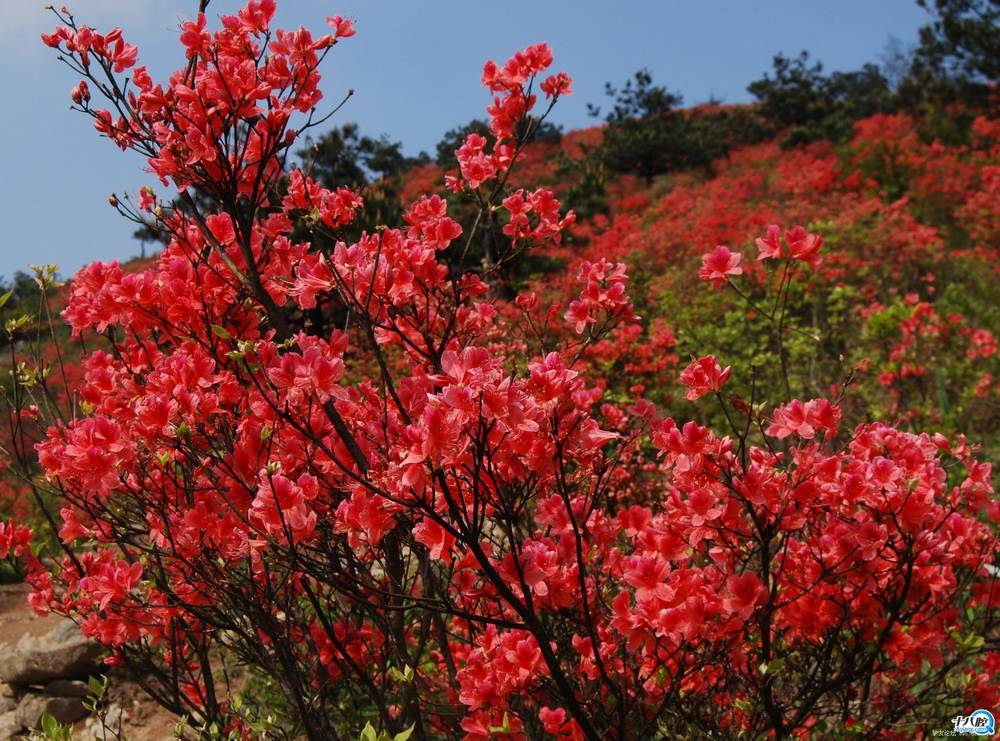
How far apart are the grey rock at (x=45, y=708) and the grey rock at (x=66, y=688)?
36mm

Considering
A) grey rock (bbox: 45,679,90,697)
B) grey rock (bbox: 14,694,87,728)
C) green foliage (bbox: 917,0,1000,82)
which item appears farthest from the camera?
green foliage (bbox: 917,0,1000,82)

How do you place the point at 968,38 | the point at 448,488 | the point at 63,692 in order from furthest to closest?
1. the point at 968,38
2. the point at 63,692
3. the point at 448,488

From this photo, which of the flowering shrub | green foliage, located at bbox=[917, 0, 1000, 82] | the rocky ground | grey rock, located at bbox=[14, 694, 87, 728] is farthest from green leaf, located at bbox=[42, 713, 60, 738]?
green foliage, located at bbox=[917, 0, 1000, 82]

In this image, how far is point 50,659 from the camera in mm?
4238

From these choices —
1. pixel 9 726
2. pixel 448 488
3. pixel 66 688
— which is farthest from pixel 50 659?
pixel 448 488

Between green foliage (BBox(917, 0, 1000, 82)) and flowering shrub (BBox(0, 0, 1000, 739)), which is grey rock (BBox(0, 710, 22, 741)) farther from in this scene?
green foliage (BBox(917, 0, 1000, 82))

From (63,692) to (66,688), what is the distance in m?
0.03

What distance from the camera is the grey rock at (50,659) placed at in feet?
13.9

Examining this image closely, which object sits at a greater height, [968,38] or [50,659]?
[968,38]

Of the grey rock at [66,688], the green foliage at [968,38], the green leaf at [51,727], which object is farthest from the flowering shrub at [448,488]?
the green foliage at [968,38]

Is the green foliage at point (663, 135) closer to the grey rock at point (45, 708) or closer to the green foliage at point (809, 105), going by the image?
the green foliage at point (809, 105)

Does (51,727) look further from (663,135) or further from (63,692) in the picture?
(663,135)

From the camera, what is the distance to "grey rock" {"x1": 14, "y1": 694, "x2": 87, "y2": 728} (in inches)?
161

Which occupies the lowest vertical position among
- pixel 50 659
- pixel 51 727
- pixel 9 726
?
pixel 9 726
